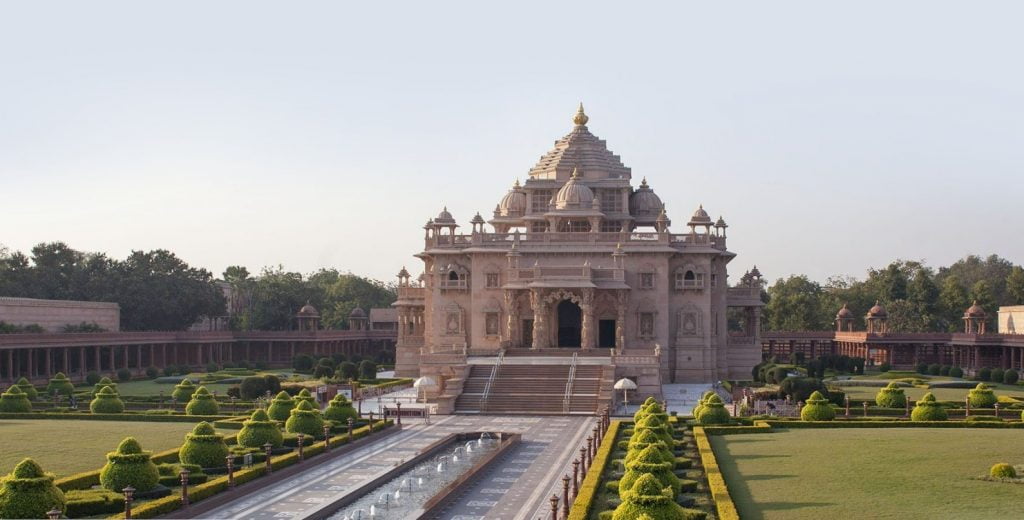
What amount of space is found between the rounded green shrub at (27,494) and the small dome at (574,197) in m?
45.1

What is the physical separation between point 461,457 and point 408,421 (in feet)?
34.5

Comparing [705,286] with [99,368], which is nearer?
[705,286]

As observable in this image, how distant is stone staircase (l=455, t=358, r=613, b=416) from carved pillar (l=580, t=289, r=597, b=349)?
522cm

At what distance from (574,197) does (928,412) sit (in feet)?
91.8

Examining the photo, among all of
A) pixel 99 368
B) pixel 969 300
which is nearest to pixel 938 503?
pixel 99 368

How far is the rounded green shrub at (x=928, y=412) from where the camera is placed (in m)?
41.5

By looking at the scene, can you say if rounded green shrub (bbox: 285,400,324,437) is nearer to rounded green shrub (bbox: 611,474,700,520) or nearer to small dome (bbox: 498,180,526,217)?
rounded green shrub (bbox: 611,474,700,520)

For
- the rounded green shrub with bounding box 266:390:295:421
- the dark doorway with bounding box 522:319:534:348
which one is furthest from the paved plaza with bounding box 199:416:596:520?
the dark doorway with bounding box 522:319:534:348

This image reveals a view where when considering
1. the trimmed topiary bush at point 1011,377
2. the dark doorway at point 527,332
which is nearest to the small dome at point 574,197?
the dark doorway at point 527,332

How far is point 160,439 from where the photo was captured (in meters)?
37.3

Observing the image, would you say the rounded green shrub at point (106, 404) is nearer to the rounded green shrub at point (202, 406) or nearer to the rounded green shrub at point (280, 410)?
the rounded green shrub at point (202, 406)

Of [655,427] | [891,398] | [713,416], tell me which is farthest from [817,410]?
[655,427]

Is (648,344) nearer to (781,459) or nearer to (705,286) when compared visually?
(705,286)

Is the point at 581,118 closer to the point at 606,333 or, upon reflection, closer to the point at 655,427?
the point at 606,333
